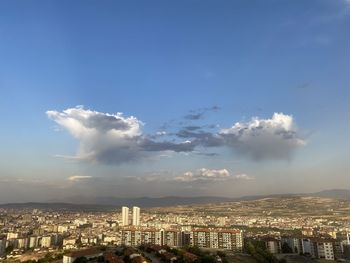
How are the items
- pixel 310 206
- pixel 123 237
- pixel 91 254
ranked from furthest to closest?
1. pixel 310 206
2. pixel 123 237
3. pixel 91 254

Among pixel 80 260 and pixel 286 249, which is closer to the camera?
pixel 80 260

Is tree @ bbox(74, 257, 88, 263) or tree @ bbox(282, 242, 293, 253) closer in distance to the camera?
tree @ bbox(74, 257, 88, 263)

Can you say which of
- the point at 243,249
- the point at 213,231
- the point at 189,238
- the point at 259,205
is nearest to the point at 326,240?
the point at 243,249

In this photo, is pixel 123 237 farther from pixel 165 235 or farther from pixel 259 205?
pixel 259 205

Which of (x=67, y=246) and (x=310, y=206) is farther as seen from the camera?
(x=310, y=206)

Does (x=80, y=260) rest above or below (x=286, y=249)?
above

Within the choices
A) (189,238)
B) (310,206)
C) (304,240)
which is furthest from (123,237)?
(310,206)

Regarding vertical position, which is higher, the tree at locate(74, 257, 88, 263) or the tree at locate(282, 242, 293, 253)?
the tree at locate(74, 257, 88, 263)

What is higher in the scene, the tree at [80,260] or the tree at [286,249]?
the tree at [80,260]

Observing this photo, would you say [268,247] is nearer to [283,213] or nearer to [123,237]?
[123,237]

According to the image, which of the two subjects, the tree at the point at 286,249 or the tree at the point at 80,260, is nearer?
the tree at the point at 80,260

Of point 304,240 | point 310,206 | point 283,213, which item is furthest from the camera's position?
point 310,206
